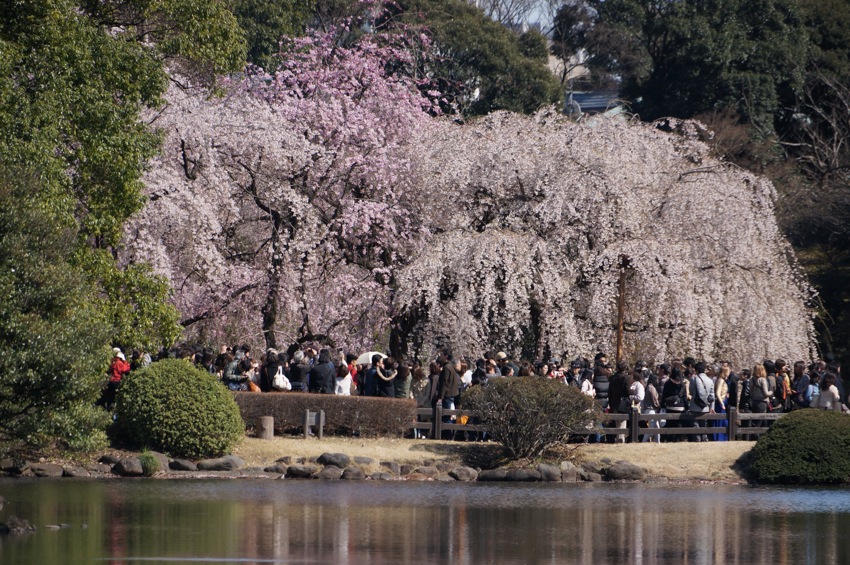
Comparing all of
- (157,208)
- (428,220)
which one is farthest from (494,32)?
(157,208)

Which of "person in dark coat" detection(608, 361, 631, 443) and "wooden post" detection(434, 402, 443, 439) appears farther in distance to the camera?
"person in dark coat" detection(608, 361, 631, 443)

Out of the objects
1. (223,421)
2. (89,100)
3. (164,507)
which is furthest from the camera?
(223,421)

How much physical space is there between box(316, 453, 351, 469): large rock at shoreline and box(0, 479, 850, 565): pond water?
0.92 m

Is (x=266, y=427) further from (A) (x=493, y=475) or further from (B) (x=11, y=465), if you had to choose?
(B) (x=11, y=465)

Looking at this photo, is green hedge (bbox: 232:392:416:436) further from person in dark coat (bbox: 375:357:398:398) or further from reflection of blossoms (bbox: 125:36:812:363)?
reflection of blossoms (bbox: 125:36:812:363)

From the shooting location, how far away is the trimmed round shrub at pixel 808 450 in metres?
20.8

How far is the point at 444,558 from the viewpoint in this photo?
40.1ft

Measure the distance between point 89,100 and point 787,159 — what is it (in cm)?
3157

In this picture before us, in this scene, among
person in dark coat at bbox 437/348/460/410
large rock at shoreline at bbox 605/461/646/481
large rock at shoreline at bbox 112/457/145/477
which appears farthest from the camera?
person in dark coat at bbox 437/348/460/410

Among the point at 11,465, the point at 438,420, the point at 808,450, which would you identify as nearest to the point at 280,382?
the point at 438,420

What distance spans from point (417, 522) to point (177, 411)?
262 inches

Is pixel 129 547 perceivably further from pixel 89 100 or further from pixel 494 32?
pixel 494 32

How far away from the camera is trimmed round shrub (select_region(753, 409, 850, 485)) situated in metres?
20.8

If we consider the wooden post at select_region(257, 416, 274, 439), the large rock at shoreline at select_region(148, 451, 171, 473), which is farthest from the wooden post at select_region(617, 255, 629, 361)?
the large rock at shoreline at select_region(148, 451, 171, 473)
